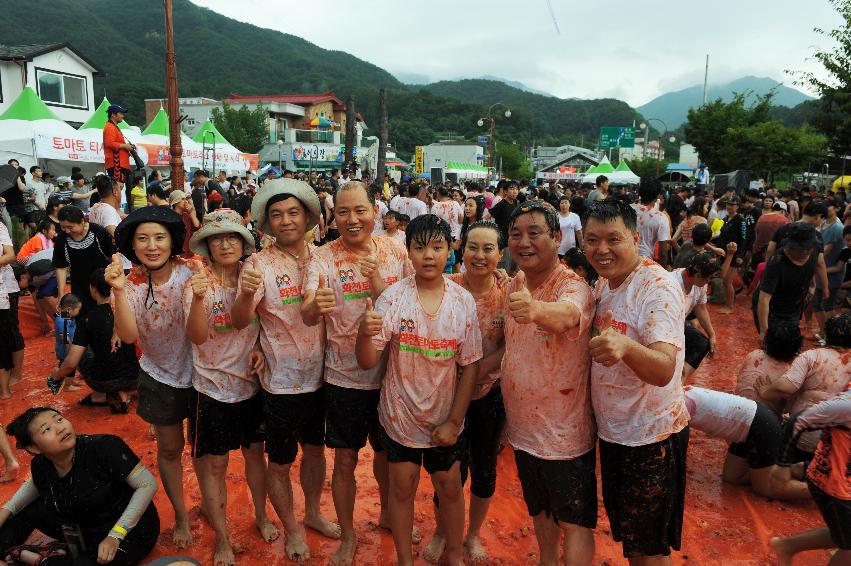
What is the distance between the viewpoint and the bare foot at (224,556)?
302 centimetres

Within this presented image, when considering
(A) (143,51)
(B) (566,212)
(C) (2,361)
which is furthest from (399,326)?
(A) (143,51)

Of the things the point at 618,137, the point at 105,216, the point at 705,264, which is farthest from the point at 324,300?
the point at 618,137

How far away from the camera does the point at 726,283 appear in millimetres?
9148

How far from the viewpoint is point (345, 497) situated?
3008mm

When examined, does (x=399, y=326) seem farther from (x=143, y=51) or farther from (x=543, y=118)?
(x=543, y=118)

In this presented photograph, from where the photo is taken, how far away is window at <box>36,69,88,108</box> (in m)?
27.1

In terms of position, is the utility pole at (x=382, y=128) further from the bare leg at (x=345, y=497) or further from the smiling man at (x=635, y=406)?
the smiling man at (x=635, y=406)

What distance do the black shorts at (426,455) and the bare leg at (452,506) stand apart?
46 millimetres

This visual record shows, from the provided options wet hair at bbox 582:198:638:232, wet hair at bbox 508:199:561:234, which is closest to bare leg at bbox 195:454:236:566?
wet hair at bbox 508:199:561:234

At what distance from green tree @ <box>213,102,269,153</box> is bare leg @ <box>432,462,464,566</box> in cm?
4773

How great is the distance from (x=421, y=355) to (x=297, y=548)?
5.03ft

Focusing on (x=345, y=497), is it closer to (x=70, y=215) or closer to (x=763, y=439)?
(x=763, y=439)

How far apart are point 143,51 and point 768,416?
8016 centimetres

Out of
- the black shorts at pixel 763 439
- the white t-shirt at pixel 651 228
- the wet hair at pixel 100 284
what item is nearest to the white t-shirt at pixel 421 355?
the black shorts at pixel 763 439
